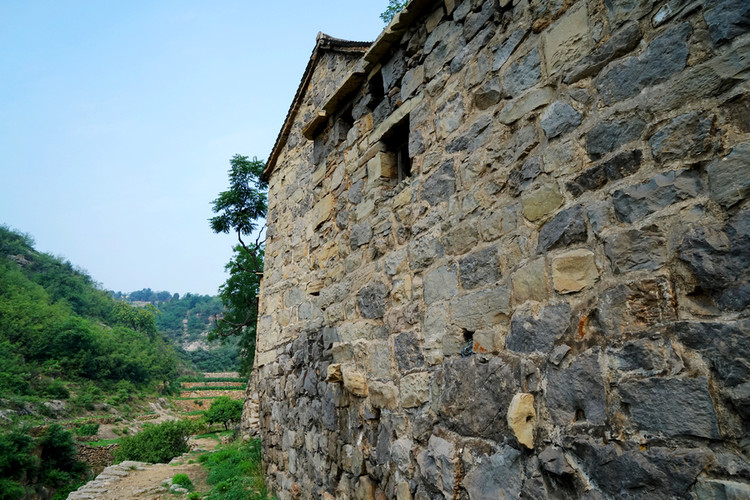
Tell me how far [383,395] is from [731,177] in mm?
2229

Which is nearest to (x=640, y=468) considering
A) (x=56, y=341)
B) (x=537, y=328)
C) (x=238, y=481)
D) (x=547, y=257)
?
(x=537, y=328)

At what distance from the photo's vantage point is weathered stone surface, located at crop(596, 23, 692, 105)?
1459 mm

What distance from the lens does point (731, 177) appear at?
1295 millimetres

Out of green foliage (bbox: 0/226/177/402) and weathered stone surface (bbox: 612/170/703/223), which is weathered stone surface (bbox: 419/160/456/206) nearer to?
weathered stone surface (bbox: 612/170/703/223)

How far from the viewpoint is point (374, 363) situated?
3.05 meters

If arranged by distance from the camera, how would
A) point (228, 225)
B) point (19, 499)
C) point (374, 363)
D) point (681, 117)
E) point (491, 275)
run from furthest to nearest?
point (228, 225) → point (19, 499) → point (374, 363) → point (491, 275) → point (681, 117)

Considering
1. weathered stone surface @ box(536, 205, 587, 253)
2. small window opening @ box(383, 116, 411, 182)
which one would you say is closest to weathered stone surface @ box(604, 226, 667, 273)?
weathered stone surface @ box(536, 205, 587, 253)

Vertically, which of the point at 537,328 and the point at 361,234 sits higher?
the point at 361,234

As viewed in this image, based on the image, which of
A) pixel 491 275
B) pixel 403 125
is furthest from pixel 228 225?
pixel 491 275

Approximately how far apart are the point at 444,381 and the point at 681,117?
1601 millimetres

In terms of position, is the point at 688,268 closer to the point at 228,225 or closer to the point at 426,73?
the point at 426,73

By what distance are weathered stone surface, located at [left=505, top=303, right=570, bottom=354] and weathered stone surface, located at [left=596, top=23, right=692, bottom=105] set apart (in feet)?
2.74

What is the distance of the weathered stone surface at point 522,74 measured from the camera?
6.62 ft

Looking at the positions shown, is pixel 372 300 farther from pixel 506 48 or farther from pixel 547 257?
pixel 506 48
